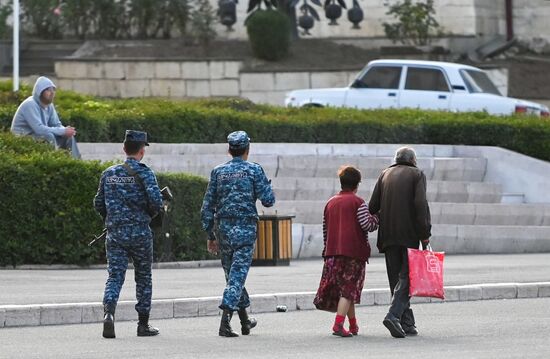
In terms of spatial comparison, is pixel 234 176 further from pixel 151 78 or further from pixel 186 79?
pixel 151 78

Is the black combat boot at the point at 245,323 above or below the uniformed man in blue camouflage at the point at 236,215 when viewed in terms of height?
below

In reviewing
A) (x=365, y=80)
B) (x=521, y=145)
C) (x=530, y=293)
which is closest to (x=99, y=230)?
A: (x=530, y=293)

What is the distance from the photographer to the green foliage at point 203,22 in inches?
1603

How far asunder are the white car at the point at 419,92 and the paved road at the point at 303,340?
1718 cm

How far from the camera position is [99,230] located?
22.0 m

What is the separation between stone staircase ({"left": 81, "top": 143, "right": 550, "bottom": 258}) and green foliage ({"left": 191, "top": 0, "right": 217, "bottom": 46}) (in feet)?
40.3

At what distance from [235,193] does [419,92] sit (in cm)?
1997

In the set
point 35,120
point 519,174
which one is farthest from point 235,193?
point 519,174

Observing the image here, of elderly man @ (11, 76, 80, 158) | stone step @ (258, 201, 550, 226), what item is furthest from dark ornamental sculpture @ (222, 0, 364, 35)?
elderly man @ (11, 76, 80, 158)

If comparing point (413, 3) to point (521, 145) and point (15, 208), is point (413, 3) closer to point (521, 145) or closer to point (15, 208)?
point (521, 145)

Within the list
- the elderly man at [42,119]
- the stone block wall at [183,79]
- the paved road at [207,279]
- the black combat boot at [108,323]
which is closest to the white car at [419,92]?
the stone block wall at [183,79]

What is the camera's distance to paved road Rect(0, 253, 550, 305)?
58.1 feet

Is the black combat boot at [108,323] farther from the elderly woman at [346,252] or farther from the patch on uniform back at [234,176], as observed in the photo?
the elderly woman at [346,252]

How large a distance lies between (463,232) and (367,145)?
10.8ft
